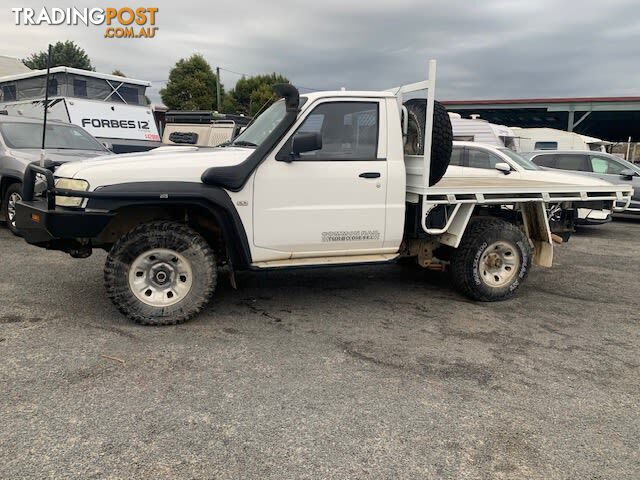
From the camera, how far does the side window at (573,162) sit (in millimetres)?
11562

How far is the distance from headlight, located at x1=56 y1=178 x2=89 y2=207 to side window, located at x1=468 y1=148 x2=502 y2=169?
769 centimetres

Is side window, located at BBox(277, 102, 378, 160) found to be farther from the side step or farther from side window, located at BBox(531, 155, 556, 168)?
side window, located at BBox(531, 155, 556, 168)

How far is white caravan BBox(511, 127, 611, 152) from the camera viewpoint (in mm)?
19500

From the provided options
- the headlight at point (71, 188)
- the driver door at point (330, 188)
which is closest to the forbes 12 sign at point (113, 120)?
the headlight at point (71, 188)

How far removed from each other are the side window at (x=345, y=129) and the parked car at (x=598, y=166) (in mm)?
8426

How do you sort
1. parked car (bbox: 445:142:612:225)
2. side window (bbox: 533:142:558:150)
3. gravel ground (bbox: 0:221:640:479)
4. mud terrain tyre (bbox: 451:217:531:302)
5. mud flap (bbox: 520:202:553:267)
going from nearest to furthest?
gravel ground (bbox: 0:221:640:479)
mud terrain tyre (bbox: 451:217:531:302)
mud flap (bbox: 520:202:553:267)
parked car (bbox: 445:142:612:225)
side window (bbox: 533:142:558:150)

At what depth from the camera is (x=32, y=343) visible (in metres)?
3.89

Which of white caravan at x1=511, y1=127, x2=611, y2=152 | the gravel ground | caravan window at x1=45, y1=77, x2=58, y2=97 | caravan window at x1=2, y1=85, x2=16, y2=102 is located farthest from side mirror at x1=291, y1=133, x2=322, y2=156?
white caravan at x1=511, y1=127, x2=611, y2=152

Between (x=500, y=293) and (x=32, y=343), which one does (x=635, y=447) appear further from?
(x=32, y=343)

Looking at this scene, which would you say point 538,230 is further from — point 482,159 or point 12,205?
point 12,205

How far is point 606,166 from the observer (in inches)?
456

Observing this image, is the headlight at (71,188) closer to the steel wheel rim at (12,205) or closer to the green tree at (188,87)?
the steel wheel rim at (12,205)

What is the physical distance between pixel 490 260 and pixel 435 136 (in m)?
1.49

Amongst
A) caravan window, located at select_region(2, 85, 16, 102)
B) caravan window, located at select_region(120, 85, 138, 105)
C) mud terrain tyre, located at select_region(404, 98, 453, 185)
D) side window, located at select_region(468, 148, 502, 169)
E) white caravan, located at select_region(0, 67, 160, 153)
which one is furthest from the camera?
caravan window, located at select_region(2, 85, 16, 102)
